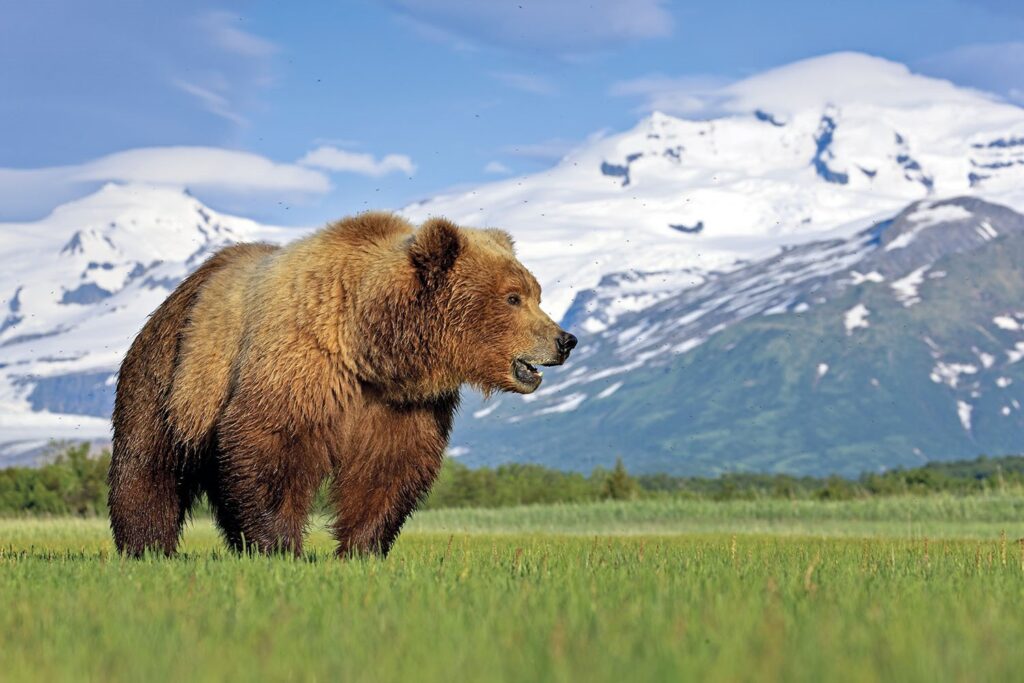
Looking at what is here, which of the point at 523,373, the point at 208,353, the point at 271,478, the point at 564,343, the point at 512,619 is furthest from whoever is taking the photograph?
the point at 208,353

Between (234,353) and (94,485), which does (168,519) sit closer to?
(234,353)

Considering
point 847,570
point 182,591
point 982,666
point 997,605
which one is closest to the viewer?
point 982,666

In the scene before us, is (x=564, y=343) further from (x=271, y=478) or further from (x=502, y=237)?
(x=271, y=478)

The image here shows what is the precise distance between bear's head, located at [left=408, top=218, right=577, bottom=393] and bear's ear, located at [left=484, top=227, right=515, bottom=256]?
71 cm

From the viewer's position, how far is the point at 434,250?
9.16 meters

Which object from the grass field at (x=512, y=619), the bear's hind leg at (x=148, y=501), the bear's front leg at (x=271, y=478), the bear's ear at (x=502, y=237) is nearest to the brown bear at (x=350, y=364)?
the bear's front leg at (x=271, y=478)

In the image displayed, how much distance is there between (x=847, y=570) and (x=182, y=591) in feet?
12.5

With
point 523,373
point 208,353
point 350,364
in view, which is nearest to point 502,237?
point 523,373

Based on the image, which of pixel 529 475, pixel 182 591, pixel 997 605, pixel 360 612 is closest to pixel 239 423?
pixel 182 591

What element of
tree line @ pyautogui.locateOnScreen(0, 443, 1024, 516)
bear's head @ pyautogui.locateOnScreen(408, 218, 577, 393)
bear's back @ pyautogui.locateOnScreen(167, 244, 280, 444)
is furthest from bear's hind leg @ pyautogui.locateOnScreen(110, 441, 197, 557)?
tree line @ pyautogui.locateOnScreen(0, 443, 1024, 516)

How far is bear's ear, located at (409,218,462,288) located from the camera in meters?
9.15

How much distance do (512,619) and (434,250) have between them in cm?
426

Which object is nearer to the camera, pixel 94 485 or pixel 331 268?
pixel 331 268

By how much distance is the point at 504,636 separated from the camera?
16.0ft
